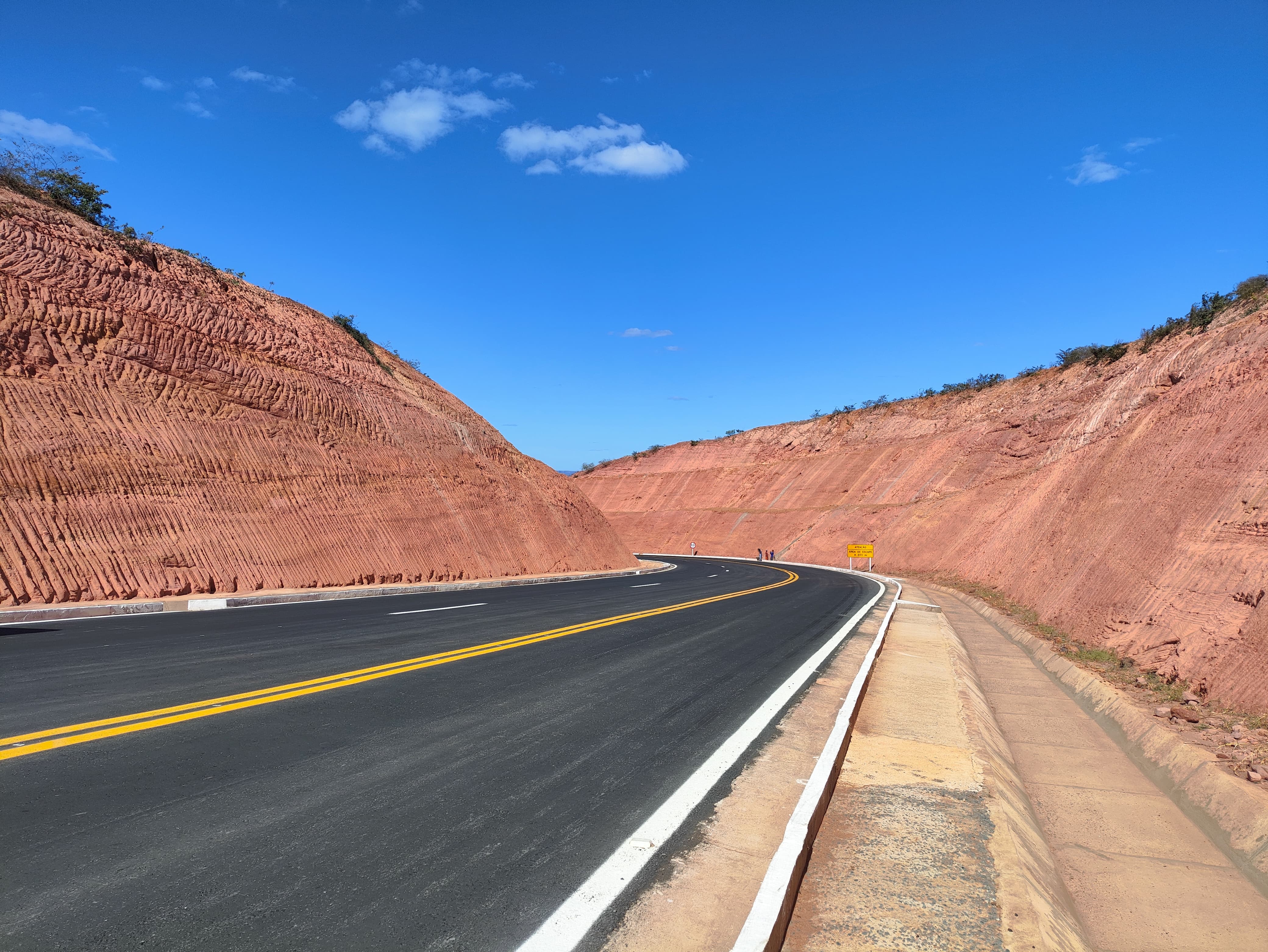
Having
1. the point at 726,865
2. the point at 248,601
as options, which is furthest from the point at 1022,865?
the point at 248,601

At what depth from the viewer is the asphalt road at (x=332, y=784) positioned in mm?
2941

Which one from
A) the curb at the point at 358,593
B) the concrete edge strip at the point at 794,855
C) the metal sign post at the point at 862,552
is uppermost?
the metal sign post at the point at 862,552

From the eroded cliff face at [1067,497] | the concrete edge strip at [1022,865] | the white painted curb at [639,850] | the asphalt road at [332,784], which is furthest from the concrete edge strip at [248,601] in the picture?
the eroded cliff face at [1067,497]

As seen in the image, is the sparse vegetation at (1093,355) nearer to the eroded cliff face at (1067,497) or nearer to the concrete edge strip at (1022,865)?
the eroded cliff face at (1067,497)

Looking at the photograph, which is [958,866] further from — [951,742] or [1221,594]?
[1221,594]

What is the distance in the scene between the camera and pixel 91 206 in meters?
22.7

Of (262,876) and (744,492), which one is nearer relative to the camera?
(262,876)

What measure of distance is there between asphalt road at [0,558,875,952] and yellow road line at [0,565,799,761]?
101mm

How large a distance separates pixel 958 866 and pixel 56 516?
1818 cm

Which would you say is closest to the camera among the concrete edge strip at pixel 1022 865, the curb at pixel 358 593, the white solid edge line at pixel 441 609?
the concrete edge strip at pixel 1022 865

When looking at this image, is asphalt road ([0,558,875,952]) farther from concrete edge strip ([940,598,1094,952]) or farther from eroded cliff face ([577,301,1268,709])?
eroded cliff face ([577,301,1268,709])

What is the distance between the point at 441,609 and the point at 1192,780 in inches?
465

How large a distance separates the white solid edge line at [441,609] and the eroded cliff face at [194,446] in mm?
6640

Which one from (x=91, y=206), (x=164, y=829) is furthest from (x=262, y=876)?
(x=91, y=206)
